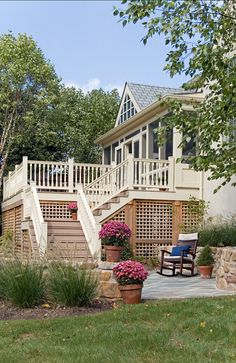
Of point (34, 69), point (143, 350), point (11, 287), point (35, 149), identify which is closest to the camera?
point (143, 350)

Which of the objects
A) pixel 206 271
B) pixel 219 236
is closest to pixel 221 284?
pixel 206 271

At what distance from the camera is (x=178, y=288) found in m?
8.19

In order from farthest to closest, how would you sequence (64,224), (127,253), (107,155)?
(107,155)
(64,224)
(127,253)

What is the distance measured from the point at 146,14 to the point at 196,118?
5.78ft

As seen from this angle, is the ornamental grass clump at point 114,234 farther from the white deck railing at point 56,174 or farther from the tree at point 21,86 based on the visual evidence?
the tree at point 21,86

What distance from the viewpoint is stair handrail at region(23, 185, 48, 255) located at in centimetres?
1147

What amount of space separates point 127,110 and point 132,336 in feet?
53.8

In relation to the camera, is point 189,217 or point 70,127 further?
point 70,127

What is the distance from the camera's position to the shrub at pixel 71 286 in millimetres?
6277

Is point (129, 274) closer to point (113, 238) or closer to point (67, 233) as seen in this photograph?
point (113, 238)

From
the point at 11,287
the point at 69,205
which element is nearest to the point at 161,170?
the point at 69,205

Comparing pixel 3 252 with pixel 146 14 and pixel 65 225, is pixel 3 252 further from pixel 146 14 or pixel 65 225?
pixel 65 225

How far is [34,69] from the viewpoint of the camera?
66.9 ft

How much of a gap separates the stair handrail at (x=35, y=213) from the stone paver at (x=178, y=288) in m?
2.92
